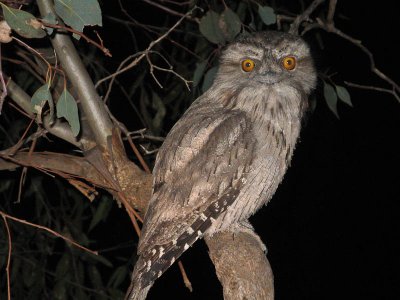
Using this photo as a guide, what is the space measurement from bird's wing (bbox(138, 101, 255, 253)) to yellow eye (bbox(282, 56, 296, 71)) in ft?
0.97

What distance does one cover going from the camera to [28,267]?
9.64ft

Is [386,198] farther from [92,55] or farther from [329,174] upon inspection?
[92,55]

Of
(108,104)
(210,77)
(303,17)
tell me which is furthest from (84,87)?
(108,104)

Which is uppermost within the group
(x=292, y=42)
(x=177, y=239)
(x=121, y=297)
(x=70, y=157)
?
(x=292, y=42)

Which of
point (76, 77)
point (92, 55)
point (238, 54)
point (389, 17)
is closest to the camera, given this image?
point (76, 77)

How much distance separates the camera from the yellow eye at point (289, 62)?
6.38 feet

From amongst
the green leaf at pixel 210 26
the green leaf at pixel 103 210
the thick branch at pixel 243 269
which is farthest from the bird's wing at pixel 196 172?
the green leaf at pixel 103 210

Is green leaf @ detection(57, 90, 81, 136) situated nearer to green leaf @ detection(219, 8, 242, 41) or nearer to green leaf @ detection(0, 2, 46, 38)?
green leaf @ detection(0, 2, 46, 38)

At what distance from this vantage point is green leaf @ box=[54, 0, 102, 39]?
1.11 metres

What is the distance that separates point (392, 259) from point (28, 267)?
423cm

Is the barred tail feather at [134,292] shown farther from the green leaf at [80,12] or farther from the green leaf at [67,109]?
the green leaf at [80,12]

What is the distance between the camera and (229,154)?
5.83 feet

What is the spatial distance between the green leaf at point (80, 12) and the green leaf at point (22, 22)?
63 millimetres

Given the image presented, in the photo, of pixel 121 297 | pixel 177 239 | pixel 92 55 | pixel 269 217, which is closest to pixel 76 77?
pixel 177 239
